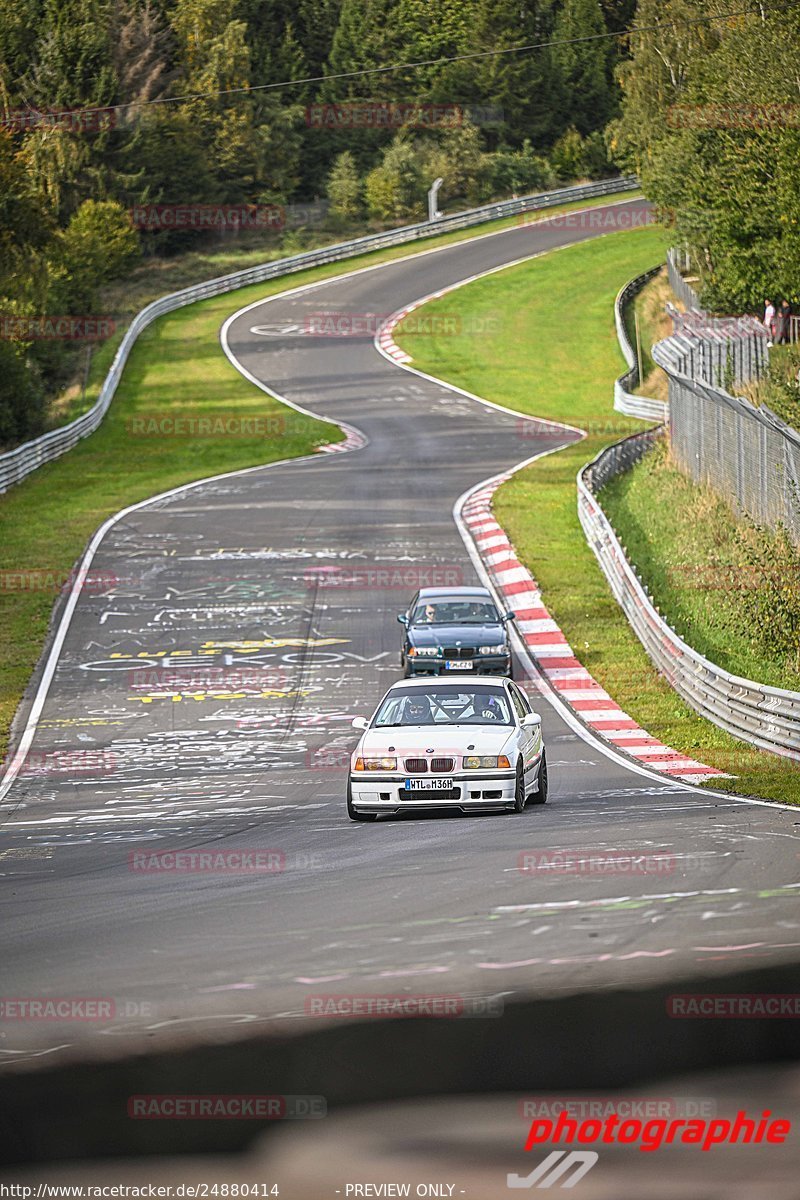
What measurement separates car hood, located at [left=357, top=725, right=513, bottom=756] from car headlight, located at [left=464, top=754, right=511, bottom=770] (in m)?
0.05

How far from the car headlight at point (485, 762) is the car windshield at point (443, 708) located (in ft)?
3.05

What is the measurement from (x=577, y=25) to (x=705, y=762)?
93598 millimetres

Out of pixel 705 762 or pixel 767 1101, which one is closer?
pixel 767 1101

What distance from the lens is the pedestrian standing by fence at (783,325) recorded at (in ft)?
144

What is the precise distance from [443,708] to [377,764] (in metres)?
1.57

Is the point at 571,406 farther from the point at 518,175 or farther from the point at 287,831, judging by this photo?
the point at 518,175

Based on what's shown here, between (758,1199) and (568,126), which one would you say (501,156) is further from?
(758,1199)

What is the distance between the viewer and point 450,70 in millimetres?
99062

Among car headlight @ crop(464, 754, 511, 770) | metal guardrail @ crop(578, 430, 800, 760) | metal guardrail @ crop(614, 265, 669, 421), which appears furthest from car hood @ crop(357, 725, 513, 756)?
metal guardrail @ crop(614, 265, 669, 421)

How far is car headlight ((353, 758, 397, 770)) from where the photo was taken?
47.3 feet

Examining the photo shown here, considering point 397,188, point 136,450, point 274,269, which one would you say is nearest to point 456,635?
point 136,450

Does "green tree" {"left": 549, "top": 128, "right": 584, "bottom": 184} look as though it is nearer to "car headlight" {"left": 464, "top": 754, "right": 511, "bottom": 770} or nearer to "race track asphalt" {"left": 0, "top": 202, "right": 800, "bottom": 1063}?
"race track asphalt" {"left": 0, "top": 202, "right": 800, "bottom": 1063}

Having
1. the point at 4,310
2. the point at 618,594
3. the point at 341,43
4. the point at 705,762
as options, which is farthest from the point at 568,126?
the point at 705,762

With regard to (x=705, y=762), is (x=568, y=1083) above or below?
above
